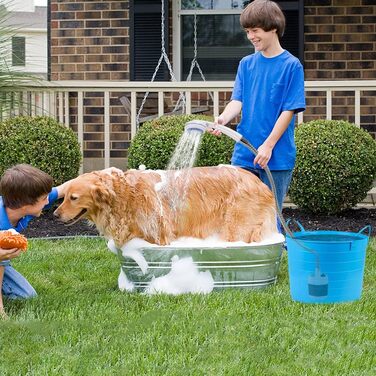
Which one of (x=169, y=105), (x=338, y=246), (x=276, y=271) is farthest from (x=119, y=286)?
(x=169, y=105)

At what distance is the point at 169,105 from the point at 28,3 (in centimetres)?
3881

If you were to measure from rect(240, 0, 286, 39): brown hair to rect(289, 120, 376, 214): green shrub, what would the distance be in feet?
9.05

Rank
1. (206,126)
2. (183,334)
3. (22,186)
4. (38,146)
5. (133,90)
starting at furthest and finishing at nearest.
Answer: (133,90) < (38,146) < (206,126) < (22,186) < (183,334)

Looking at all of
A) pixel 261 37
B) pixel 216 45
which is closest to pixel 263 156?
pixel 261 37

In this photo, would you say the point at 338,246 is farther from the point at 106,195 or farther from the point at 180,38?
the point at 180,38

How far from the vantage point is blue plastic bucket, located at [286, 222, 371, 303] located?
4484 millimetres

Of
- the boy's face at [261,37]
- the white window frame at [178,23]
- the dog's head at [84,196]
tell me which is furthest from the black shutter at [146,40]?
the dog's head at [84,196]

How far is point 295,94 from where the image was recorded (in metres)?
5.16

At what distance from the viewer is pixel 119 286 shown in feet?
16.5

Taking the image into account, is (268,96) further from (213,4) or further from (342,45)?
(213,4)

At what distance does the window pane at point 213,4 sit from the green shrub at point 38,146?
345cm

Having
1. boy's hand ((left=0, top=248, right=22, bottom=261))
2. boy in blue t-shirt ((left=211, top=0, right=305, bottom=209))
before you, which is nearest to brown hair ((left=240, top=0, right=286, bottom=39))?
boy in blue t-shirt ((left=211, top=0, right=305, bottom=209))

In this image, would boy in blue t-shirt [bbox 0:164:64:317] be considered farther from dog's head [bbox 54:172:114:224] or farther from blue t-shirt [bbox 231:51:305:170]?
blue t-shirt [bbox 231:51:305:170]

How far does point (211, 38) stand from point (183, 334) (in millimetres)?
7329
